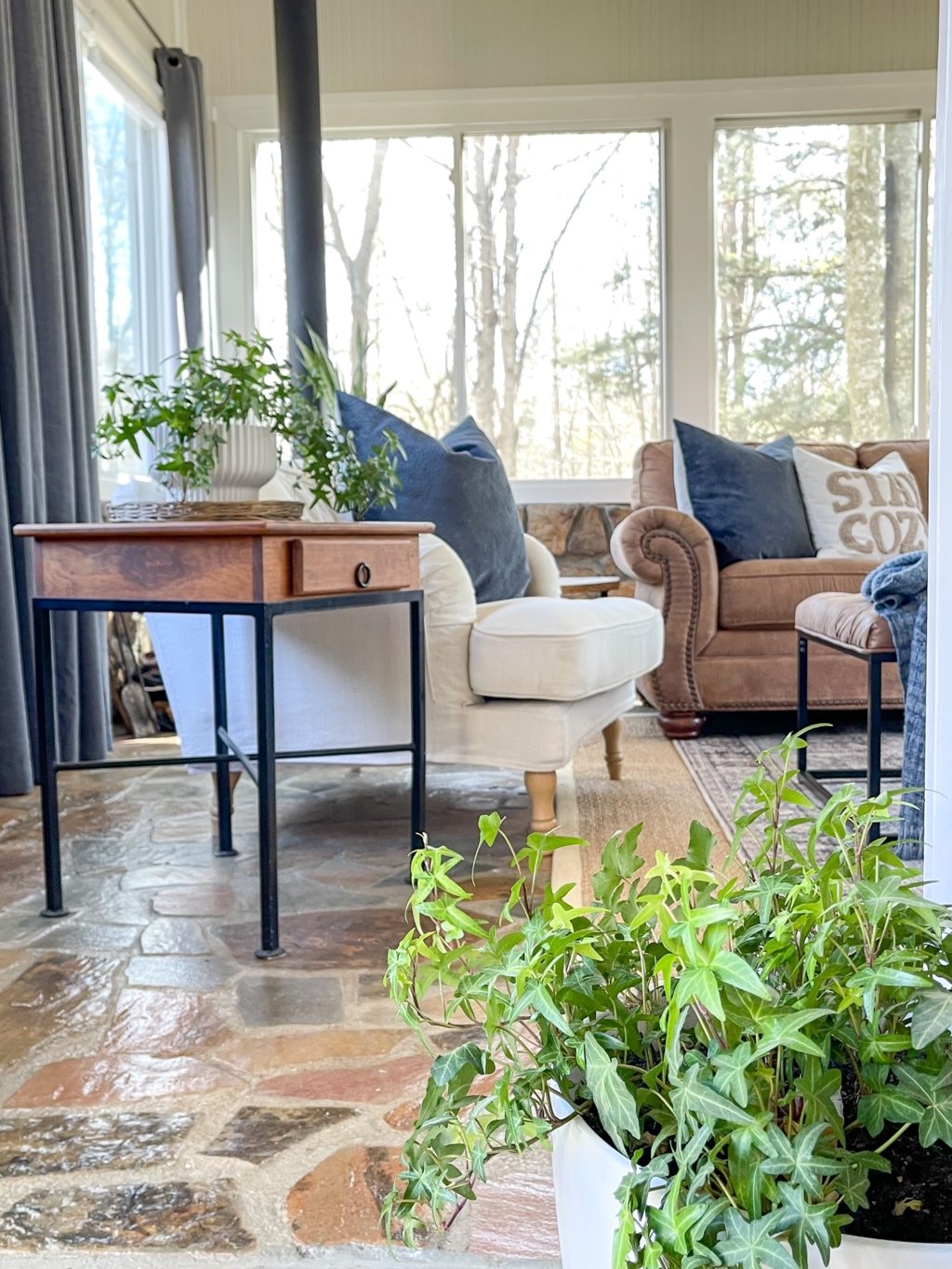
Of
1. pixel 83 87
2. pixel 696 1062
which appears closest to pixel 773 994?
pixel 696 1062

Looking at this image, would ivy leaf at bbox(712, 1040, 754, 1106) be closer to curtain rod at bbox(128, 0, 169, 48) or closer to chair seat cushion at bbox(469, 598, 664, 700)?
chair seat cushion at bbox(469, 598, 664, 700)

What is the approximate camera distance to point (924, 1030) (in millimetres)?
551

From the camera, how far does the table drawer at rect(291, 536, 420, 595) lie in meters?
1.80

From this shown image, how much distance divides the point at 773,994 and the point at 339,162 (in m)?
5.24

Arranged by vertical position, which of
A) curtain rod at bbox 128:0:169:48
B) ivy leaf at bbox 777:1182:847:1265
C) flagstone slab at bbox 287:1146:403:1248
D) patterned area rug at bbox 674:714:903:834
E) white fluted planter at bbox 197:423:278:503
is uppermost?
curtain rod at bbox 128:0:169:48

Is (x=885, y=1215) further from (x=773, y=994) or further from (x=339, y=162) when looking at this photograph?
(x=339, y=162)

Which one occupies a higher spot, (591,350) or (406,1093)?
(591,350)

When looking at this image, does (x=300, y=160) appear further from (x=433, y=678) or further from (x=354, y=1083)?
(x=354, y=1083)

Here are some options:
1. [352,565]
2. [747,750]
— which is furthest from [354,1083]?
[747,750]

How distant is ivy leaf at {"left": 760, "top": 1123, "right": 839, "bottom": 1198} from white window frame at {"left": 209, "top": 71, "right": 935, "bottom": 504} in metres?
4.76

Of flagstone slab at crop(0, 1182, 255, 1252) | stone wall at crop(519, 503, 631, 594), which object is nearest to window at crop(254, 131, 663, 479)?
stone wall at crop(519, 503, 631, 594)

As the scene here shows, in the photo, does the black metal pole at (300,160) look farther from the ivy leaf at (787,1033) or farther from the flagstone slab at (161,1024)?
the ivy leaf at (787,1033)

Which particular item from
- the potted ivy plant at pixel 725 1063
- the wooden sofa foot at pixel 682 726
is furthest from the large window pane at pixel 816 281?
the potted ivy plant at pixel 725 1063

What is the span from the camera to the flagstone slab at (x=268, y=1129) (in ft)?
3.96
